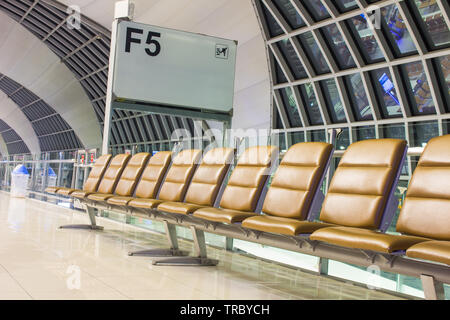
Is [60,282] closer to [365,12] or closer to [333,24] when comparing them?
→ [365,12]

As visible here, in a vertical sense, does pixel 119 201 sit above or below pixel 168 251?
above

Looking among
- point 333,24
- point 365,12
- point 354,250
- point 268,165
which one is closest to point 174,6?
point 333,24

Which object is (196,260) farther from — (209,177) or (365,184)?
(365,184)

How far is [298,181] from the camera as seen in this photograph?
368cm

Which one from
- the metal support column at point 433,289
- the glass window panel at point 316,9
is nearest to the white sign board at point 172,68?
the metal support column at point 433,289

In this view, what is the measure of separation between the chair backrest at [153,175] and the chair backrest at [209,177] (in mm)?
746

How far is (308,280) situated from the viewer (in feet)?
12.9

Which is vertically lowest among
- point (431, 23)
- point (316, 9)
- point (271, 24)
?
point (431, 23)

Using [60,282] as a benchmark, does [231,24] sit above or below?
above

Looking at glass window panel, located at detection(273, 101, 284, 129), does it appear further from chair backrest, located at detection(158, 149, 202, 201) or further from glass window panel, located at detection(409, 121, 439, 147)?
glass window panel, located at detection(409, 121, 439, 147)

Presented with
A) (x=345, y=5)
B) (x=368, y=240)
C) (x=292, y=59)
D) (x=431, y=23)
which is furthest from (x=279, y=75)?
(x=368, y=240)

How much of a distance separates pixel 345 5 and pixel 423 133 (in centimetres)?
1159
